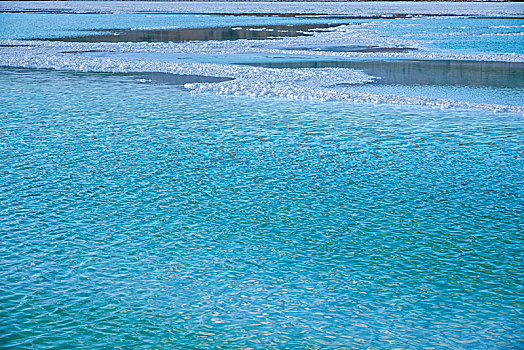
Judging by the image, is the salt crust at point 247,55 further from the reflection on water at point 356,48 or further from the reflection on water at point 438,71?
the reflection on water at point 438,71

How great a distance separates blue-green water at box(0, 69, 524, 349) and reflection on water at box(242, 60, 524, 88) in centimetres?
874

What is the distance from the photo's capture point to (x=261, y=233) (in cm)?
1097

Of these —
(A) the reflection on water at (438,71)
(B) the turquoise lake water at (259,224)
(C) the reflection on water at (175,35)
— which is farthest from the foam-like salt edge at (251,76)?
(C) the reflection on water at (175,35)

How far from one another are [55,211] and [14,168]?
139 inches

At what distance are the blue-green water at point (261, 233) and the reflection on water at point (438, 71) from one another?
8.74 metres

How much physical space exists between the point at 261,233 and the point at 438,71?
2358cm

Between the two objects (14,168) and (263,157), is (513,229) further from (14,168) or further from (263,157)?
(14,168)

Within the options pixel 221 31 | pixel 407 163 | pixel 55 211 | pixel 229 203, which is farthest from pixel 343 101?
pixel 221 31

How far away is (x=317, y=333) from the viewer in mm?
7773

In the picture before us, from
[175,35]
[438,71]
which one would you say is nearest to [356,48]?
[438,71]

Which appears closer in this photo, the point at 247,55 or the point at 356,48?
the point at 247,55

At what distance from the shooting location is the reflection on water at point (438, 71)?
2838 cm

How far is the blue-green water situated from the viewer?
7.98m

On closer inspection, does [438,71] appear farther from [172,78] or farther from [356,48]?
[172,78]
